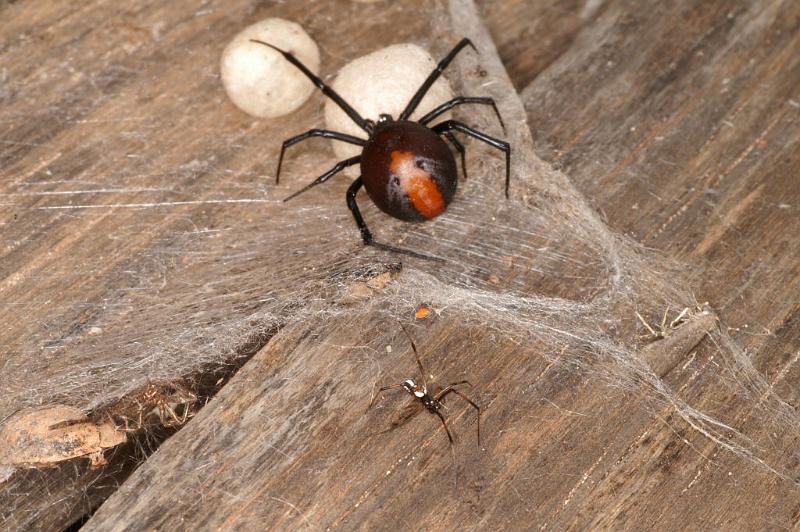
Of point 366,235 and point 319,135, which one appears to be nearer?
point 366,235

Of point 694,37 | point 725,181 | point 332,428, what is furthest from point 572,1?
point 332,428

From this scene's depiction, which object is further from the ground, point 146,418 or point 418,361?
point 146,418

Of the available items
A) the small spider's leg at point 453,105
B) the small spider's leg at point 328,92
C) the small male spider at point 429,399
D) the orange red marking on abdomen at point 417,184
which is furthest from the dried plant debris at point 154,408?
the small spider's leg at point 453,105

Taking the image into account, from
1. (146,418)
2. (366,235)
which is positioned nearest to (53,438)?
(146,418)

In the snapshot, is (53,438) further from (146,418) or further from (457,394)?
(457,394)

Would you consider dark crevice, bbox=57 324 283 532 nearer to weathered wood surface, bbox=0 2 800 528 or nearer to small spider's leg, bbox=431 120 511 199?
weathered wood surface, bbox=0 2 800 528

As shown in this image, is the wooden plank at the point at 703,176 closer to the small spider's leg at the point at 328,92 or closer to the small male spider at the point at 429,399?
the small male spider at the point at 429,399

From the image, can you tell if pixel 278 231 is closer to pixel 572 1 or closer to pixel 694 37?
pixel 572 1
